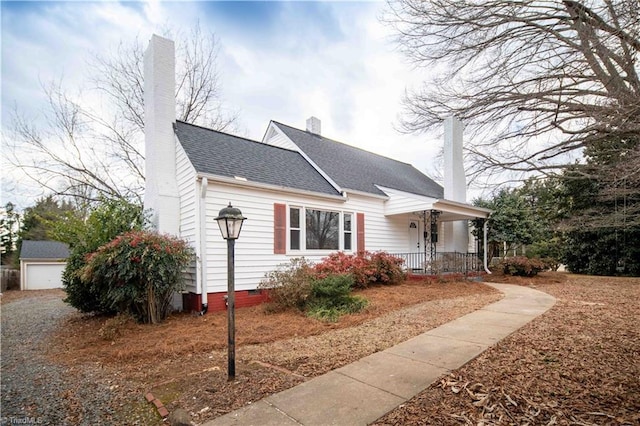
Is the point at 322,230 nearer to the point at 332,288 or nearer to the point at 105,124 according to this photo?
the point at 332,288

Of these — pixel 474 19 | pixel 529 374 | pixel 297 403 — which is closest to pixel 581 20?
pixel 474 19

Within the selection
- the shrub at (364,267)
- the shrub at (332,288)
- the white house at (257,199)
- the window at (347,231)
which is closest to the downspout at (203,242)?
the white house at (257,199)

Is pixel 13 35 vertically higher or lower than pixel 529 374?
higher

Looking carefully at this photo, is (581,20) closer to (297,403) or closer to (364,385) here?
(364,385)

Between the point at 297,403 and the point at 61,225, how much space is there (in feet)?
24.9

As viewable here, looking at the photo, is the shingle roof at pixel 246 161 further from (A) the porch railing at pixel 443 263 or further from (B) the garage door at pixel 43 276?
(B) the garage door at pixel 43 276

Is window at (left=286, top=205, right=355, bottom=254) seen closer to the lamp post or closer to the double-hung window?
the double-hung window

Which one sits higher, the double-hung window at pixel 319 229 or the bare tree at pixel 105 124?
the bare tree at pixel 105 124

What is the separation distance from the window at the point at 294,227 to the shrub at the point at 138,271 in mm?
3194

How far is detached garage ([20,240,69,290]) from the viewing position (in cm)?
2005

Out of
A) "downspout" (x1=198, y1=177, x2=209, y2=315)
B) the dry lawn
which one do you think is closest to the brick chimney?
"downspout" (x1=198, y1=177, x2=209, y2=315)

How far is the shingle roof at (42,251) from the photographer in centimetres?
2053

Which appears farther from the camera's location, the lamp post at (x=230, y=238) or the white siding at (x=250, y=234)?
the white siding at (x=250, y=234)

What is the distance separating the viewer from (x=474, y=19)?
5742mm
